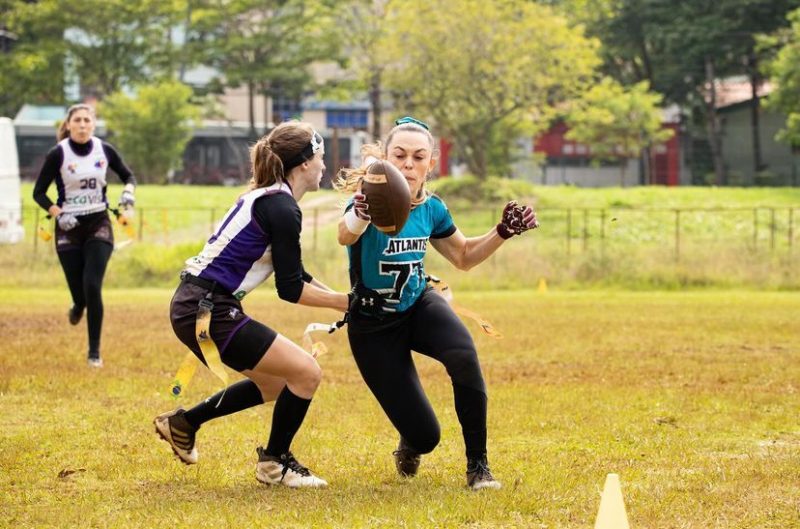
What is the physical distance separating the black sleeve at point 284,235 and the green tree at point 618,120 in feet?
166

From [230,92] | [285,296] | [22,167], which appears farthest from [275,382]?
[230,92]

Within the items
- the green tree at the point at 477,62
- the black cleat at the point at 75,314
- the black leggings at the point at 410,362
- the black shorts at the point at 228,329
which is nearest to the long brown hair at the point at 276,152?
the black shorts at the point at 228,329

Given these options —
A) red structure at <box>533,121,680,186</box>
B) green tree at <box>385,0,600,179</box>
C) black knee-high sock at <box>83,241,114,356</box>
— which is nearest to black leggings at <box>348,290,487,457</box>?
black knee-high sock at <box>83,241,114,356</box>

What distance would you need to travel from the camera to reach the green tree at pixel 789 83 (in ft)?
182

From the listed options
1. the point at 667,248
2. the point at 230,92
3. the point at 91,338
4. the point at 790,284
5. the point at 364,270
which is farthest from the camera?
the point at 230,92

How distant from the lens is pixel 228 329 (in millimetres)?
6672

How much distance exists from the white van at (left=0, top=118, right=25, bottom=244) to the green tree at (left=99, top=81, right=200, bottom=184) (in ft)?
75.5

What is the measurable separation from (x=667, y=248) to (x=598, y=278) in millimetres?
2655

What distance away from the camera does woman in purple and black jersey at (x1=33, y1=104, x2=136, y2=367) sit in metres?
12.2

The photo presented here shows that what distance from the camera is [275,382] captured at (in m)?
6.99

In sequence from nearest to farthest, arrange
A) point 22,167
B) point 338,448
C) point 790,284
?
1. point 338,448
2. point 790,284
3. point 22,167

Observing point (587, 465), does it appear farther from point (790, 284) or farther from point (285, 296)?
point (790, 284)

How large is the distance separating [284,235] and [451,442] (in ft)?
8.73

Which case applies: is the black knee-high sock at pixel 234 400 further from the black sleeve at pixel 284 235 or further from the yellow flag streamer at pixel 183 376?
the black sleeve at pixel 284 235
